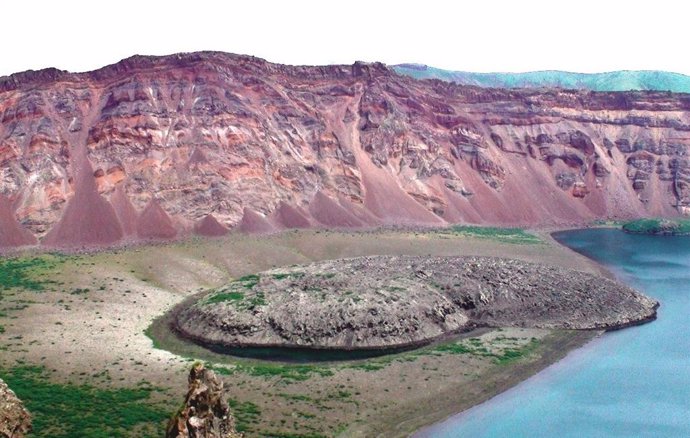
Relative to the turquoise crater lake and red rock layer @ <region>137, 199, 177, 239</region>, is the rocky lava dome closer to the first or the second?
the turquoise crater lake

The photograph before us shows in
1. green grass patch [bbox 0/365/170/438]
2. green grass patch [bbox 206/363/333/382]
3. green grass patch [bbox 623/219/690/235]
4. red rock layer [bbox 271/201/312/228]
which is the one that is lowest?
green grass patch [bbox 206/363/333/382]

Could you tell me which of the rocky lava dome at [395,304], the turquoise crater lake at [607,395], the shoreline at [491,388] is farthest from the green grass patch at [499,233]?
the shoreline at [491,388]

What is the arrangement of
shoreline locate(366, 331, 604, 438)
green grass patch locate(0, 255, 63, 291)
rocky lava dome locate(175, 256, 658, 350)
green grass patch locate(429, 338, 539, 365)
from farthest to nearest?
1. green grass patch locate(0, 255, 63, 291)
2. rocky lava dome locate(175, 256, 658, 350)
3. green grass patch locate(429, 338, 539, 365)
4. shoreline locate(366, 331, 604, 438)

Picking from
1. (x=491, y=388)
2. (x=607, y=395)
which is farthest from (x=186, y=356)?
(x=607, y=395)

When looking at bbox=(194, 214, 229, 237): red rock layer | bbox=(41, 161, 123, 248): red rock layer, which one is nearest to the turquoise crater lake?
bbox=(194, 214, 229, 237): red rock layer

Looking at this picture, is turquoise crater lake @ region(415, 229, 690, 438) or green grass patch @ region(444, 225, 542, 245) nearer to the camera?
turquoise crater lake @ region(415, 229, 690, 438)

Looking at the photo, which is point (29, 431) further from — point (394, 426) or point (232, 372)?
point (394, 426)

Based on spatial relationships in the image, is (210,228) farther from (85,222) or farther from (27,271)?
(27,271)
